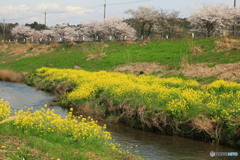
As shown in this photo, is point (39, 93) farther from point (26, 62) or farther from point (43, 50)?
point (43, 50)

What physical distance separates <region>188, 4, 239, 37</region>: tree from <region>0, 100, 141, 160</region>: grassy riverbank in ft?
165

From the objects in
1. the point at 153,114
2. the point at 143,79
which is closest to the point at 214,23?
the point at 143,79

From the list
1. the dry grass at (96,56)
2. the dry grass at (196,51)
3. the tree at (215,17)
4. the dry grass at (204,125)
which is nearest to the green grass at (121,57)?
the dry grass at (96,56)

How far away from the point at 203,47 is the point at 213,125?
24488 mm

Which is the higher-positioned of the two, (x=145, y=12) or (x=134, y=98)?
(x=145, y=12)

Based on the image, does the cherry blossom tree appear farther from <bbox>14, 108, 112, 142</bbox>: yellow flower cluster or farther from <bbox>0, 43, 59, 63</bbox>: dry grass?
<bbox>14, 108, 112, 142</bbox>: yellow flower cluster

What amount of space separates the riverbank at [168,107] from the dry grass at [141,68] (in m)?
9.03

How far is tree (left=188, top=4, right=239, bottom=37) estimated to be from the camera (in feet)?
194

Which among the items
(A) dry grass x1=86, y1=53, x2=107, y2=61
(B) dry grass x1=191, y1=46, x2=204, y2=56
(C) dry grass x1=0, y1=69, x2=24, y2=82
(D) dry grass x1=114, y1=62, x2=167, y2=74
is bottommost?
(C) dry grass x1=0, y1=69, x2=24, y2=82

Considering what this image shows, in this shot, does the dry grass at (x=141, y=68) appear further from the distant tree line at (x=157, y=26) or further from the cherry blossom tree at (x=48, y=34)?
the cherry blossom tree at (x=48, y=34)

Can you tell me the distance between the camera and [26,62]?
5425cm

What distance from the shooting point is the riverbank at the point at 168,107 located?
14.5 m

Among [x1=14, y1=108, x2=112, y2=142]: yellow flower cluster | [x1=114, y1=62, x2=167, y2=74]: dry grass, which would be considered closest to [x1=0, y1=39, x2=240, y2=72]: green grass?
[x1=114, y1=62, x2=167, y2=74]: dry grass

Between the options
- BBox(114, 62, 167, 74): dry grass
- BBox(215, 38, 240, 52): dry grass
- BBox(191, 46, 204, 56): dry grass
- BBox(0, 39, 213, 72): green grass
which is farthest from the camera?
BBox(0, 39, 213, 72): green grass
